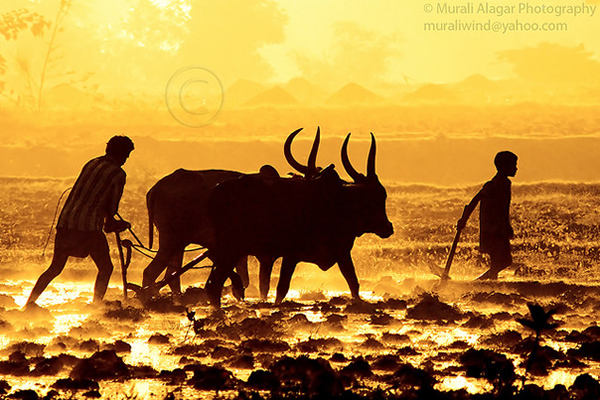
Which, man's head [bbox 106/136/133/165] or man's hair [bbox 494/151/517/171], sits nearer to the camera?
man's head [bbox 106/136/133/165]

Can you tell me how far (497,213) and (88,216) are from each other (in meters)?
4.34

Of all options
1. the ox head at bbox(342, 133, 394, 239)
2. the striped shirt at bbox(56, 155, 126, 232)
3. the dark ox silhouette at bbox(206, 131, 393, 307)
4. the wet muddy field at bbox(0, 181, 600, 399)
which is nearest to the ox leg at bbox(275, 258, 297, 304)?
the dark ox silhouette at bbox(206, 131, 393, 307)

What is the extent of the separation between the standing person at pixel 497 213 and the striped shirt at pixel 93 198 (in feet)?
12.3

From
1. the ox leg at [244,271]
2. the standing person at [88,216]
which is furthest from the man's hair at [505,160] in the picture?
the standing person at [88,216]

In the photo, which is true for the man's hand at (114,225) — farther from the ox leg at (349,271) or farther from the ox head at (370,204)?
the ox head at (370,204)

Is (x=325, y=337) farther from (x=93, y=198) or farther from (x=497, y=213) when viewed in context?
(x=497, y=213)

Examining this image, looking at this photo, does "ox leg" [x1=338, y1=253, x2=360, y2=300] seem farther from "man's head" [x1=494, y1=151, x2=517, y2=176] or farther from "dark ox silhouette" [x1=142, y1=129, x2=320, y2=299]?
"man's head" [x1=494, y1=151, x2=517, y2=176]

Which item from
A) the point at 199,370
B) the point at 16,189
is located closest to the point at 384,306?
the point at 199,370

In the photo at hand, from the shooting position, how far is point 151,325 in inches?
410

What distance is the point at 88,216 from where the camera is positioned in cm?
1080

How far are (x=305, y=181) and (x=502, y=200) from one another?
86.9 inches

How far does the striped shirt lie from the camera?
1080cm

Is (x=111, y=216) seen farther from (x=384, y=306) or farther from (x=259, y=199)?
(x=384, y=306)

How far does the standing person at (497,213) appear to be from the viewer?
12.9 m
